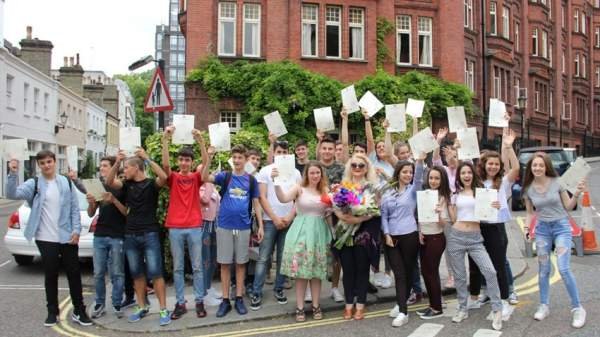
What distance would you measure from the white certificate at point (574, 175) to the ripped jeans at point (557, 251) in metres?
0.38

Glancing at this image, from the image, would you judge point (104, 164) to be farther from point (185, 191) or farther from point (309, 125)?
point (309, 125)

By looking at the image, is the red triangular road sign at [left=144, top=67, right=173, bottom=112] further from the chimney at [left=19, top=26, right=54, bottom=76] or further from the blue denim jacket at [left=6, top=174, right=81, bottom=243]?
the chimney at [left=19, top=26, right=54, bottom=76]

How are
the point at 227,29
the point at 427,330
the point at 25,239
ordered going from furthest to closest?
1. the point at 227,29
2. the point at 25,239
3. the point at 427,330

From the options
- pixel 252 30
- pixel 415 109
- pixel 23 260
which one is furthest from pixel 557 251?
pixel 252 30

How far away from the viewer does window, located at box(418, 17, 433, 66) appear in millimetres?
25141

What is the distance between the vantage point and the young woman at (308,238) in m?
6.14

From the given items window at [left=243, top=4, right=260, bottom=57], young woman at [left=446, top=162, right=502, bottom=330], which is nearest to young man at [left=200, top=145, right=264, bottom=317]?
young woman at [left=446, top=162, right=502, bottom=330]

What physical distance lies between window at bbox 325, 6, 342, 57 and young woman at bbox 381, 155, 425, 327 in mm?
17505

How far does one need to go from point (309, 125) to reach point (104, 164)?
48.9ft

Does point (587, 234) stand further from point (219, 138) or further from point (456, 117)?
point (219, 138)

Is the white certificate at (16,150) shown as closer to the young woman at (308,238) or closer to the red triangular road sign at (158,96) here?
the young woman at (308,238)

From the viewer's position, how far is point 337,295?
22.7ft

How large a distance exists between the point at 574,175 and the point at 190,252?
14.4 ft

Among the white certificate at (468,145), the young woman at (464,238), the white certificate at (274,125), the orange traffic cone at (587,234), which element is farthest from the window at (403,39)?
the young woman at (464,238)
